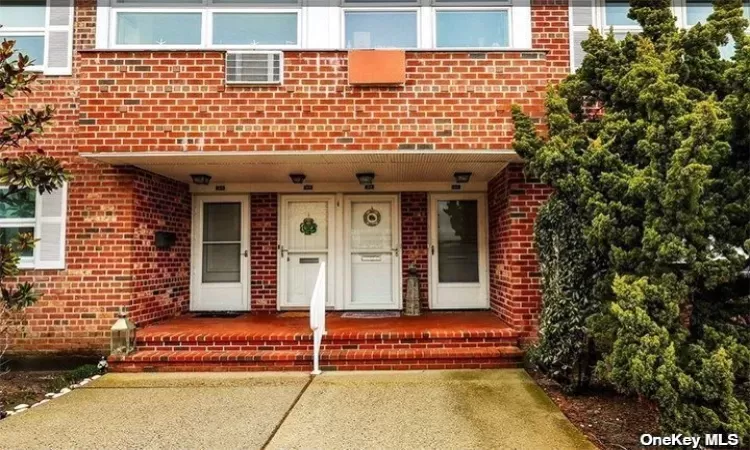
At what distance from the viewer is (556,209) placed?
4344 mm

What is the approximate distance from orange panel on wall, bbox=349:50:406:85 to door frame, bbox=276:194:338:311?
97.5 inches

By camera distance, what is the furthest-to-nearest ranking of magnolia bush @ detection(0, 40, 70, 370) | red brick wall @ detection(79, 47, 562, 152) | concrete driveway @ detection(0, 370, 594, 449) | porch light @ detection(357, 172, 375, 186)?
1. porch light @ detection(357, 172, 375, 186)
2. red brick wall @ detection(79, 47, 562, 152)
3. magnolia bush @ detection(0, 40, 70, 370)
4. concrete driveway @ detection(0, 370, 594, 449)

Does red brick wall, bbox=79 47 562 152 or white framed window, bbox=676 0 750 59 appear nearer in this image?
red brick wall, bbox=79 47 562 152

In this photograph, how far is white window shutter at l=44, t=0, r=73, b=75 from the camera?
18.8 ft

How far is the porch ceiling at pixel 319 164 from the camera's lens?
522cm

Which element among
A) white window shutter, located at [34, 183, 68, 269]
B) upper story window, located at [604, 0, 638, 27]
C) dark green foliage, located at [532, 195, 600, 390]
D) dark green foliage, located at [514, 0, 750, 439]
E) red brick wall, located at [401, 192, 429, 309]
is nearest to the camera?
Answer: dark green foliage, located at [514, 0, 750, 439]

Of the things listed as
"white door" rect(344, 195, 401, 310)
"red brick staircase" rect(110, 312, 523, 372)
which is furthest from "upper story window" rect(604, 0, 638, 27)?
"red brick staircase" rect(110, 312, 523, 372)

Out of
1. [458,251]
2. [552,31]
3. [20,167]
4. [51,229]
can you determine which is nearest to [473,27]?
[552,31]

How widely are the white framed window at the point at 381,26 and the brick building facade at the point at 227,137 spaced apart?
49cm

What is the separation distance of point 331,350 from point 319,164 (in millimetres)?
2279

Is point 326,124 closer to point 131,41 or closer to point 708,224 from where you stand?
point 131,41

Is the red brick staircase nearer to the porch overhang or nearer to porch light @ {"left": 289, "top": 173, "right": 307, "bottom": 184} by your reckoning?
the porch overhang

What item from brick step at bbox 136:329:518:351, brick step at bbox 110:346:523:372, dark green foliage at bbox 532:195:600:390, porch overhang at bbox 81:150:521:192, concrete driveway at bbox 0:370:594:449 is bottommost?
concrete driveway at bbox 0:370:594:449

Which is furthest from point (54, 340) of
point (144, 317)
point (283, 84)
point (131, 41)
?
point (283, 84)
